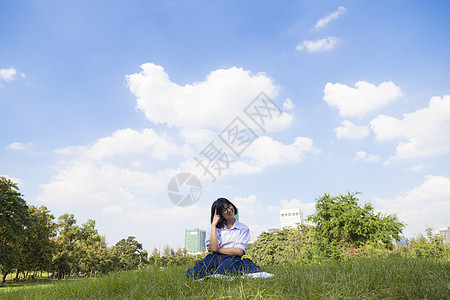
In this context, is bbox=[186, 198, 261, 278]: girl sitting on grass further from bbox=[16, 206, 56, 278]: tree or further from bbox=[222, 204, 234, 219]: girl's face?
bbox=[16, 206, 56, 278]: tree

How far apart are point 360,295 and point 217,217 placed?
7.20ft

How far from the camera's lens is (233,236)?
15.4 ft

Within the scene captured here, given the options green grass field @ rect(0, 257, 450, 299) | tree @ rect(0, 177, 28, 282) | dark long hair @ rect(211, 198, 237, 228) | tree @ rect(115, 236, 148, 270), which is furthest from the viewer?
tree @ rect(115, 236, 148, 270)

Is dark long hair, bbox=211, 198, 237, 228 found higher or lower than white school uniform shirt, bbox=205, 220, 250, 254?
higher

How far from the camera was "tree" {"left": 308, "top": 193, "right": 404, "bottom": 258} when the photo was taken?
16703 mm

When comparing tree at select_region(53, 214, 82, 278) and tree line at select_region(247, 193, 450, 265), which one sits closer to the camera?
tree line at select_region(247, 193, 450, 265)

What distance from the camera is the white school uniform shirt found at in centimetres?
466

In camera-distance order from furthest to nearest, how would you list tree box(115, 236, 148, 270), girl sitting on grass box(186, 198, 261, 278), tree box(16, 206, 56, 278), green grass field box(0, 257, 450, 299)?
1. tree box(115, 236, 148, 270)
2. tree box(16, 206, 56, 278)
3. girl sitting on grass box(186, 198, 261, 278)
4. green grass field box(0, 257, 450, 299)

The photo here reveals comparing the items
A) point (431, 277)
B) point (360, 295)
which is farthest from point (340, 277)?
point (431, 277)

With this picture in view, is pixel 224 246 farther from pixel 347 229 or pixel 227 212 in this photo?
pixel 347 229

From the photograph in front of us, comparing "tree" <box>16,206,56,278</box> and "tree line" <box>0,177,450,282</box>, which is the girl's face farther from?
"tree" <box>16,206,56,278</box>

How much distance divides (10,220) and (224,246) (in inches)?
1118

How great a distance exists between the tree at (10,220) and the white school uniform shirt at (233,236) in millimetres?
27207

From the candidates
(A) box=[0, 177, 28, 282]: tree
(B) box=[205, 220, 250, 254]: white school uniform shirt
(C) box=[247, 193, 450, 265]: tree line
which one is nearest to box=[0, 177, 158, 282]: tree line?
(A) box=[0, 177, 28, 282]: tree
